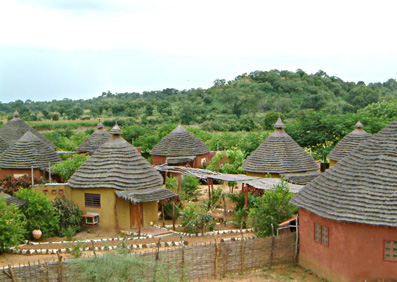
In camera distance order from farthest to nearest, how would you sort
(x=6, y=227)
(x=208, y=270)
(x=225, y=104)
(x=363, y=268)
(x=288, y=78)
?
(x=288, y=78), (x=225, y=104), (x=6, y=227), (x=208, y=270), (x=363, y=268)

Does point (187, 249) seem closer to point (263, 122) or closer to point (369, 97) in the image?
point (263, 122)

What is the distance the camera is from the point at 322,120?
38.0 meters

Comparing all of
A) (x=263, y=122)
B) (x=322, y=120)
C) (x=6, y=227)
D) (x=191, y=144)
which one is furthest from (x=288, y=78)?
(x=6, y=227)

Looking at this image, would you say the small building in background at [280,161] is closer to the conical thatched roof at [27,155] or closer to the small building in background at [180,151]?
the small building in background at [180,151]

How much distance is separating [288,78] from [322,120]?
51825mm

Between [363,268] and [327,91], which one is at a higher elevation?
[327,91]

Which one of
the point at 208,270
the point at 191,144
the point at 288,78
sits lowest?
the point at 208,270

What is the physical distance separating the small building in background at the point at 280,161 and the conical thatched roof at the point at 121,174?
19.6 feet

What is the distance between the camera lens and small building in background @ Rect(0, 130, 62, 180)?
27.1 meters

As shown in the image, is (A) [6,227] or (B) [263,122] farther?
(B) [263,122]

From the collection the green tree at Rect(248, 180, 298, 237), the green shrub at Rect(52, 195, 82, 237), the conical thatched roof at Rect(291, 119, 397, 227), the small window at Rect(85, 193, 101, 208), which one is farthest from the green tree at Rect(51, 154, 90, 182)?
the conical thatched roof at Rect(291, 119, 397, 227)

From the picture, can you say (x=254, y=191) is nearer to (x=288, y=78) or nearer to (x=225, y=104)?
(x=225, y=104)

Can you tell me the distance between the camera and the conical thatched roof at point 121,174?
2100 centimetres

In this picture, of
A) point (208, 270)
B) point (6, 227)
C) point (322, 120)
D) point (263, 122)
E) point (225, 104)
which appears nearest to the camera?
point (208, 270)
